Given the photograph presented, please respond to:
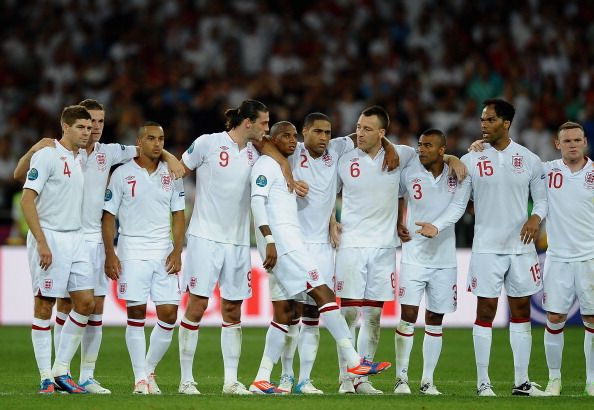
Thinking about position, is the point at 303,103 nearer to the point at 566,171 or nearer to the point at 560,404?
the point at 566,171

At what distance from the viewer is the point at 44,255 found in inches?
399

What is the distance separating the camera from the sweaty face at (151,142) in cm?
1077

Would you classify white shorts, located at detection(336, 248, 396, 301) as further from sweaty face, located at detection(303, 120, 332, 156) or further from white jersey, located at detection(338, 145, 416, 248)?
sweaty face, located at detection(303, 120, 332, 156)

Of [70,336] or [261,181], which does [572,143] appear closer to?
[261,181]

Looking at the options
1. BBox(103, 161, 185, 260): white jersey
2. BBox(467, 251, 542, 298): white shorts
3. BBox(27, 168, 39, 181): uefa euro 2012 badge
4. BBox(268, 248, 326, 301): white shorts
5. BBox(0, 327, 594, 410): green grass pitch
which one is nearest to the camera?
BBox(0, 327, 594, 410): green grass pitch

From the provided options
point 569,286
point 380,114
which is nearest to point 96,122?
point 380,114

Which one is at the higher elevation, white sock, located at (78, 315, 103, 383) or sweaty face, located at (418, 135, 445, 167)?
sweaty face, located at (418, 135, 445, 167)

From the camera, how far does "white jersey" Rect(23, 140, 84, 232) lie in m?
10.3

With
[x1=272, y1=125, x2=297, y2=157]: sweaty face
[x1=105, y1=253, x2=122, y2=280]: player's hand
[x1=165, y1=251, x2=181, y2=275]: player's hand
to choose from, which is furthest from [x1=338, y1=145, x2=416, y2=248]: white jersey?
[x1=105, y1=253, x2=122, y2=280]: player's hand

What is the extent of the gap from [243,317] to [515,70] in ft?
26.1

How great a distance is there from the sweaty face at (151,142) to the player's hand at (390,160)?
2210 millimetres

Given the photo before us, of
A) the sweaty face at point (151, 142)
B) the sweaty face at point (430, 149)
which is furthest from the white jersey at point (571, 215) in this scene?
the sweaty face at point (151, 142)

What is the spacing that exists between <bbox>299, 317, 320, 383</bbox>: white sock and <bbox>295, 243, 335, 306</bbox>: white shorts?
22 centimetres

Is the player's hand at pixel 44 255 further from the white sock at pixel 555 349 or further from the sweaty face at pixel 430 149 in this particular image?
the white sock at pixel 555 349
